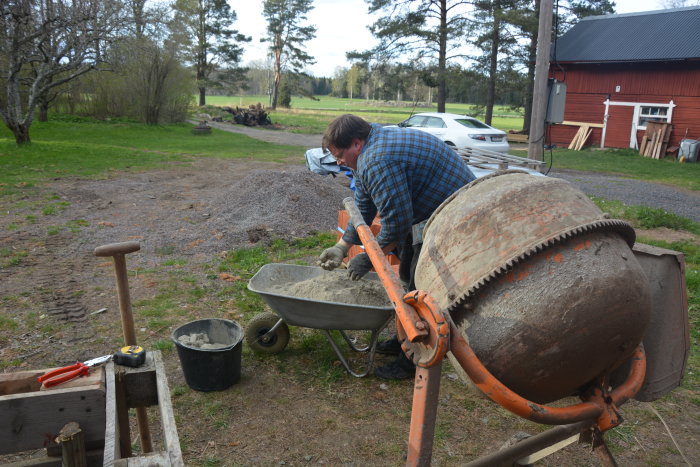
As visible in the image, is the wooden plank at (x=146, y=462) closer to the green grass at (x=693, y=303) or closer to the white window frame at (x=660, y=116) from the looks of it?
the green grass at (x=693, y=303)

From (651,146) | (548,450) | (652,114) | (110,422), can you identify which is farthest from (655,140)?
(110,422)

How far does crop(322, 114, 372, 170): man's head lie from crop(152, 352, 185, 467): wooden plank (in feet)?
5.19

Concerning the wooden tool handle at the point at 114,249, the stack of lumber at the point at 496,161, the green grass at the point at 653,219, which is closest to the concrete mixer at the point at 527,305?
the wooden tool handle at the point at 114,249

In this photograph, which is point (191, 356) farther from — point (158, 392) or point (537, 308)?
point (537, 308)

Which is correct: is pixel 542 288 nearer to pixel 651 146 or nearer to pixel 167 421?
pixel 167 421

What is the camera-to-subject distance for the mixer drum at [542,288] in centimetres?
173

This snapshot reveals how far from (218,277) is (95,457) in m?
3.93

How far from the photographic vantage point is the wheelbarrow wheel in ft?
13.1

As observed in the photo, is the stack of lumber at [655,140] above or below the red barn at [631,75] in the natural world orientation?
below

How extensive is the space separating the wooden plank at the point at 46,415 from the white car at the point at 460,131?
13101 mm

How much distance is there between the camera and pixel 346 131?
124 inches

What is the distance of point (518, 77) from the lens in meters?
26.1

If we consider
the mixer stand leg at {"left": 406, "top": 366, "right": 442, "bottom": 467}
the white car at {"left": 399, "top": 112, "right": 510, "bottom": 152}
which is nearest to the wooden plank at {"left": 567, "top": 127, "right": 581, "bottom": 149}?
the white car at {"left": 399, "top": 112, "right": 510, "bottom": 152}

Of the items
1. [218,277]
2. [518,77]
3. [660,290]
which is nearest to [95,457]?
[660,290]
